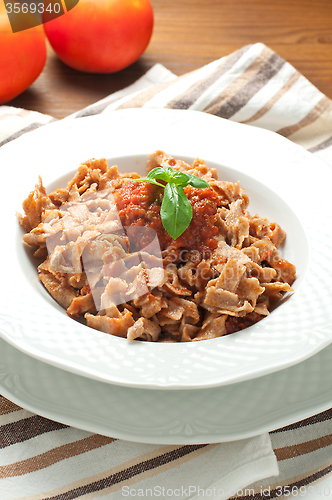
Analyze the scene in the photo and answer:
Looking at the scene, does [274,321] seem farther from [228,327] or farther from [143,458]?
[143,458]

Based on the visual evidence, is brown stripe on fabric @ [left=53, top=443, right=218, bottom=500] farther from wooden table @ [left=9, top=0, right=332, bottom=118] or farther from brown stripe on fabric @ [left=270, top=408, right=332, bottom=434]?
wooden table @ [left=9, top=0, right=332, bottom=118]

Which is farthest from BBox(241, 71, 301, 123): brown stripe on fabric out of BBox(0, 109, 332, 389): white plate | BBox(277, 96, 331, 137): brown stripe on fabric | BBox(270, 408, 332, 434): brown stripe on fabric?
BBox(270, 408, 332, 434): brown stripe on fabric

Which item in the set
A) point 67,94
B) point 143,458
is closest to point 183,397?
point 143,458

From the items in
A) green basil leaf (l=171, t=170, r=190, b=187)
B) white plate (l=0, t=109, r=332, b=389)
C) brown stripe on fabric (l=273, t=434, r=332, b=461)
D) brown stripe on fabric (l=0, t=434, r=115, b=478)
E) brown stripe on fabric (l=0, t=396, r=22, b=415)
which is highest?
green basil leaf (l=171, t=170, r=190, b=187)

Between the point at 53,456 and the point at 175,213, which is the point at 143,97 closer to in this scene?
the point at 175,213

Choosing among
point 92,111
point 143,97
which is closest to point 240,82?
point 143,97

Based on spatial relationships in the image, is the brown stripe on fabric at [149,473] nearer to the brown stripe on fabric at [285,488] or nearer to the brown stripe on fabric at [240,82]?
the brown stripe on fabric at [285,488]
